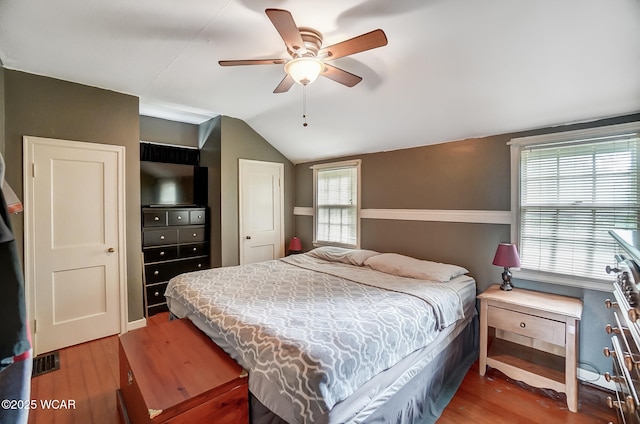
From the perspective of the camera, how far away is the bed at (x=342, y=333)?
1335mm

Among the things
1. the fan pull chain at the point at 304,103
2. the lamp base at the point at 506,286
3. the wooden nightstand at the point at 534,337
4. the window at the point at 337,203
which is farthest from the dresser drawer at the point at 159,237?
the lamp base at the point at 506,286

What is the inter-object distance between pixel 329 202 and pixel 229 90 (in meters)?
2.05

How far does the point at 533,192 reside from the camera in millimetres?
2541

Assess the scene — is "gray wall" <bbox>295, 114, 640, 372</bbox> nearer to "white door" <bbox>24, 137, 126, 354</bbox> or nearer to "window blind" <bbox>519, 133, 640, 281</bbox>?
"window blind" <bbox>519, 133, 640, 281</bbox>

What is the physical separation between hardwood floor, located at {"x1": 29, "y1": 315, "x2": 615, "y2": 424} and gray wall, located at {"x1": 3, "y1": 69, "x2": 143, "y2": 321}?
0.95 metres

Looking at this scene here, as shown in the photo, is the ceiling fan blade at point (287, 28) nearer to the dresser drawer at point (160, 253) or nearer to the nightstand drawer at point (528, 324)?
the nightstand drawer at point (528, 324)

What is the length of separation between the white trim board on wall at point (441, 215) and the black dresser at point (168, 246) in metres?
2.29

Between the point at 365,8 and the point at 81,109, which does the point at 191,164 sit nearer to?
the point at 81,109

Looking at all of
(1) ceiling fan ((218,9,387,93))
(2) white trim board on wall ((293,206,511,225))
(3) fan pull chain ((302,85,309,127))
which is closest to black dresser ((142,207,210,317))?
(3) fan pull chain ((302,85,309,127))

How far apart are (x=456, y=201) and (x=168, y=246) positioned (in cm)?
346

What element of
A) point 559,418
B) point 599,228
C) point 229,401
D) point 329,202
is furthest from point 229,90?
point 559,418

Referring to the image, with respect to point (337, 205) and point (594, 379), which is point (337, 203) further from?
point (594, 379)

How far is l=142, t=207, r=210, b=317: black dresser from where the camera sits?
11.3 ft

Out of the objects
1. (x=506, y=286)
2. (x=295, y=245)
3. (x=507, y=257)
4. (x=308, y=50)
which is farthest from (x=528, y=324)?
(x=295, y=245)
